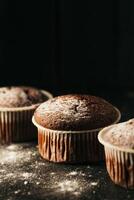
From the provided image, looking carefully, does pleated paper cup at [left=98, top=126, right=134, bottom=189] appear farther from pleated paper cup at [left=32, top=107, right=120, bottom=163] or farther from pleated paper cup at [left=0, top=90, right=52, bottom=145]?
pleated paper cup at [left=0, top=90, right=52, bottom=145]

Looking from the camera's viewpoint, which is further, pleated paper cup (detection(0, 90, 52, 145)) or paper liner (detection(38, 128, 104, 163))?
pleated paper cup (detection(0, 90, 52, 145))

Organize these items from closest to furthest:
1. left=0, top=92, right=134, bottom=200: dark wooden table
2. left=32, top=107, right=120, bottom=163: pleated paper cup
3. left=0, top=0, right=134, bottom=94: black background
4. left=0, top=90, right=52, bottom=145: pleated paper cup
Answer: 1. left=0, top=92, right=134, bottom=200: dark wooden table
2. left=32, top=107, right=120, bottom=163: pleated paper cup
3. left=0, top=90, right=52, bottom=145: pleated paper cup
4. left=0, top=0, right=134, bottom=94: black background

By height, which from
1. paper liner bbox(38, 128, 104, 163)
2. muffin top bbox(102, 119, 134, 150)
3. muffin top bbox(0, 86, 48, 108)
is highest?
muffin top bbox(102, 119, 134, 150)

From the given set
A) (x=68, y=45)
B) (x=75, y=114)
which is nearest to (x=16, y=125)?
(x=75, y=114)

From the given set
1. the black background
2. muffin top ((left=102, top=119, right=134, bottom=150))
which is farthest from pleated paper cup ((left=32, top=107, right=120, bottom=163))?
the black background

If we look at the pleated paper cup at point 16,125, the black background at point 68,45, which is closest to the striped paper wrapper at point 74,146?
the pleated paper cup at point 16,125

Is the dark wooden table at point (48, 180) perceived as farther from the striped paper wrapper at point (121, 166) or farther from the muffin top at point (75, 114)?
the muffin top at point (75, 114)

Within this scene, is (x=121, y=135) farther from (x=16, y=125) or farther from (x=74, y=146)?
(x=16, y=125)
